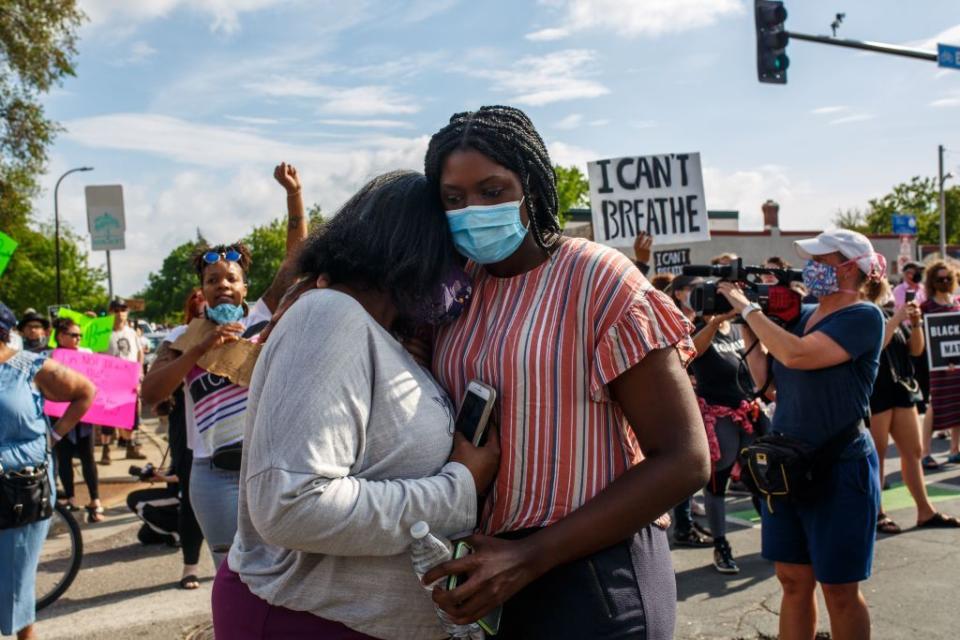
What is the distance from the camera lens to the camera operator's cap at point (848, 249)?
11.8 feet

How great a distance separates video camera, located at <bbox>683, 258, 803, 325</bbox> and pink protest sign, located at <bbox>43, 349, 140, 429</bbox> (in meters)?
6.53

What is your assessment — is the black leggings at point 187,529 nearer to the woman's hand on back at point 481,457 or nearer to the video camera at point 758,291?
the video camera at point 758,291

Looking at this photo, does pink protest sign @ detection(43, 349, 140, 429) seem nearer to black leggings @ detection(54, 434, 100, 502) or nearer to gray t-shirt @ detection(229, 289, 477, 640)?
black leggings @ detection(54, 434, 100, 502)

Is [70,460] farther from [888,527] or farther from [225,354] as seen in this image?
[888,527]

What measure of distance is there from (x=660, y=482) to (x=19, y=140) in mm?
25520

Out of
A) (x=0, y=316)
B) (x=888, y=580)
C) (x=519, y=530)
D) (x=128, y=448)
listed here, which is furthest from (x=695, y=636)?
(x=128, y=448)

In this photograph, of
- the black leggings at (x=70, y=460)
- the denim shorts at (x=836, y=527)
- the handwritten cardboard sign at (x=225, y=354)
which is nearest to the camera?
the handwritten cardboard sign at (x=225, y=354)

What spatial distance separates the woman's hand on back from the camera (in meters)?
1.78

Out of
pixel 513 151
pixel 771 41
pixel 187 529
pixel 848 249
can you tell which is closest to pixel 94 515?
pixel 187 529

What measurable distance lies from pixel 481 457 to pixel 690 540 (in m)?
4.93

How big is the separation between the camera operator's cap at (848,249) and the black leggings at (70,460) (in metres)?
6.93

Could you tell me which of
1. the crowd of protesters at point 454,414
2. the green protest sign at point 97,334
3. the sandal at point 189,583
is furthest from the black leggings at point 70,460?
the crowd of protesters at point 454,414

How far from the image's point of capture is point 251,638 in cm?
182

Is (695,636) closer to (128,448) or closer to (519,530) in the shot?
(519,530)
